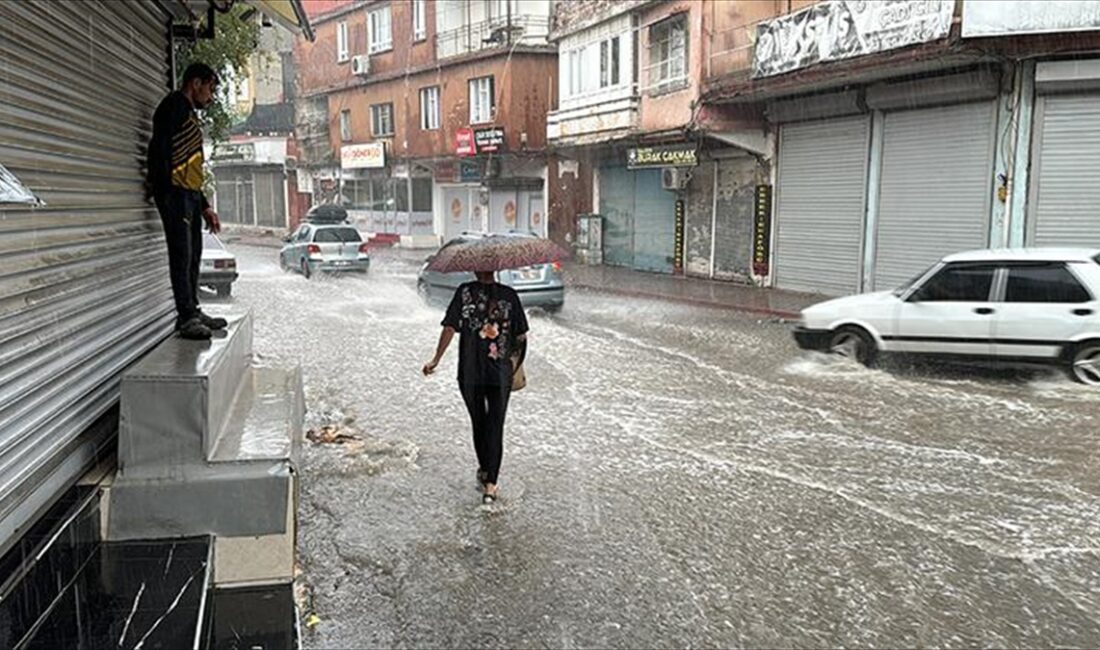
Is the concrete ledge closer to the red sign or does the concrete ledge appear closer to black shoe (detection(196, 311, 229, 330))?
the red sign

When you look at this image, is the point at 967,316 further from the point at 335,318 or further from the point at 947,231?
the point at 335,318

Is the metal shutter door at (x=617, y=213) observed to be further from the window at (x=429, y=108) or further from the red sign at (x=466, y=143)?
the window at (x=429, y=108)

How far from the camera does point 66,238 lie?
4.57 m

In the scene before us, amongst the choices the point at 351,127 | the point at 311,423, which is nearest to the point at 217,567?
the point at 311,423

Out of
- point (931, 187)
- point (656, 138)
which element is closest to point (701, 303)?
point (931, 187)

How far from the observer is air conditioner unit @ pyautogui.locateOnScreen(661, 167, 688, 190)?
24.3 metres

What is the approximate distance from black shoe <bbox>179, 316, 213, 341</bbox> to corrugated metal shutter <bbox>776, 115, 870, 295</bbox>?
15575mm

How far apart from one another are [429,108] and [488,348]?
34.1 m

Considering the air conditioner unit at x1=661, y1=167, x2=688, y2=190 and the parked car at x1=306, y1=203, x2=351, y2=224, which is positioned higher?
the air conditioner unit at x1=661, y1=167, x2=688, y2=190

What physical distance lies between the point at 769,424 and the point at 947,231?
947 cm

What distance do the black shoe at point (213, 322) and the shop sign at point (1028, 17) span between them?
12136mm

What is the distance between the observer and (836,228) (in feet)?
63.7

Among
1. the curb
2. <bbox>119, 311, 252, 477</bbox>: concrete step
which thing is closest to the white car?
the curb

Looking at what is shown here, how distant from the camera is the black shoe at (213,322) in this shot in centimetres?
606
